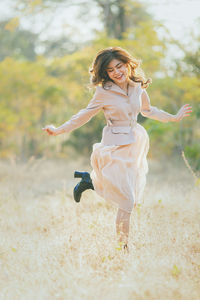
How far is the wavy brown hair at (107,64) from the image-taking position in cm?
319

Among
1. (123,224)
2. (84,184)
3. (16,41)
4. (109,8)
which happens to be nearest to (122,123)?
(84,184)

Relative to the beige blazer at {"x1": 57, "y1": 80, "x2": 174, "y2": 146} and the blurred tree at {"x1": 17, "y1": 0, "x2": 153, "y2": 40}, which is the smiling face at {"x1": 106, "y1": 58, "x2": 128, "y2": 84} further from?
the blurred tree at {"x1": 17, "y1": 0, "x2": 153, "y2": 40}

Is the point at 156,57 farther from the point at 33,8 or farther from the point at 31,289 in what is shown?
the point at 31,289

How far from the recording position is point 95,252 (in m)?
2.94

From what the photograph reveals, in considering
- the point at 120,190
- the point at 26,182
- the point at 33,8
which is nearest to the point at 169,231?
the point at 120,190

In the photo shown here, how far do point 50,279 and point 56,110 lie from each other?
10.4 metres

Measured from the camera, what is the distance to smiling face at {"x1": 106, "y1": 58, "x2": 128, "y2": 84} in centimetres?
317

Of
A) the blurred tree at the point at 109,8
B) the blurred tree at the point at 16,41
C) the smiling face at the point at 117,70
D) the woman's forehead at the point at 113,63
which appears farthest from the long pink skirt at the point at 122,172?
the blurred tree at the point at 16,41

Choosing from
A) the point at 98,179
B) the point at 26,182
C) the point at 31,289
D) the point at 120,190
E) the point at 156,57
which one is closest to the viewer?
the point at 31,289

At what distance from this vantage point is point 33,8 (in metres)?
10.4

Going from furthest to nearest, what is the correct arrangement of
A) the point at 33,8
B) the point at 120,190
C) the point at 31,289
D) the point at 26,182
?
1. the point at 33,8
2. the point at 26,182
3. the point at 120,190
4. the point at 31,289

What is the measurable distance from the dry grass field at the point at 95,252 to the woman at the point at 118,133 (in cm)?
31

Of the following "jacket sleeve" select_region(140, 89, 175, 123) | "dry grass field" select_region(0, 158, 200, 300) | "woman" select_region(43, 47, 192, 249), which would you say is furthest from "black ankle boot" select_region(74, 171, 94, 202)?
"jacket sleeve" select_region(140, 89, 175, 123)

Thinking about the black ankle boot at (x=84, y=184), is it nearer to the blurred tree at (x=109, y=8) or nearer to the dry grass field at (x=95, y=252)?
the dry grass field at (x=95, y=252)
